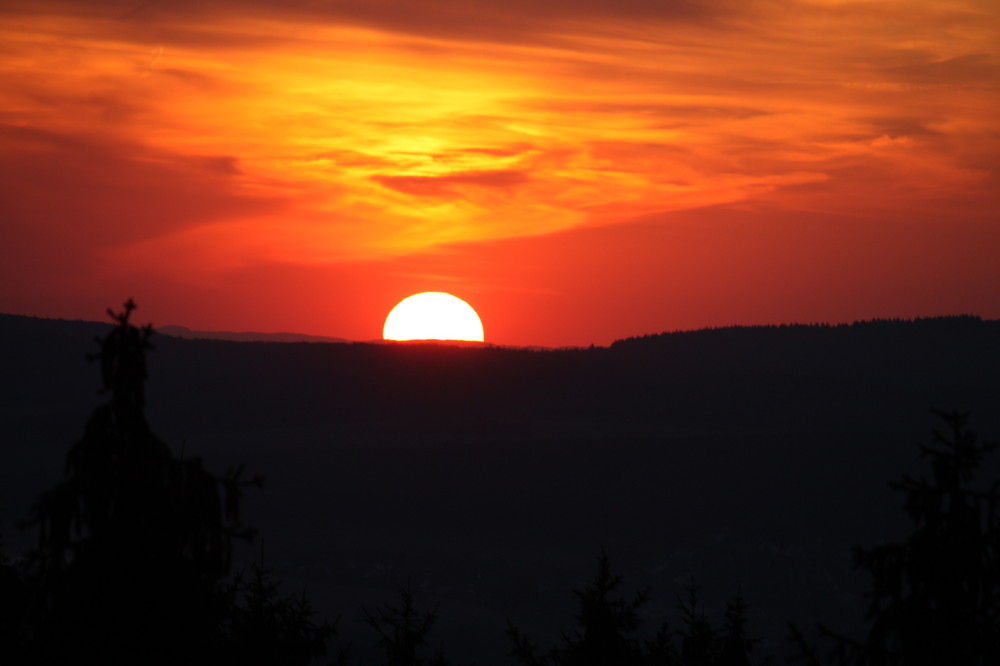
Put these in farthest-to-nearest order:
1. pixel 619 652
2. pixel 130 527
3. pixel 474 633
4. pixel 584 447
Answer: pixel 584 447 → pixel 474 633 → pixel 619 652 → pixel 130 527

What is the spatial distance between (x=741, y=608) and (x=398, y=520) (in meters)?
127

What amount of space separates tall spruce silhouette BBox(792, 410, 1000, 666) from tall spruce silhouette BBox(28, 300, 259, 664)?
14.6 ft

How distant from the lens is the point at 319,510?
144750mm

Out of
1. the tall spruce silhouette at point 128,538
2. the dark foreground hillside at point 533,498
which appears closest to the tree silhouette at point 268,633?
the tall spruce silhouette at point 128,538

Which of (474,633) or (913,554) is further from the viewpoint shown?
(474,633)

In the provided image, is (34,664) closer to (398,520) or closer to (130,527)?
(130,527)

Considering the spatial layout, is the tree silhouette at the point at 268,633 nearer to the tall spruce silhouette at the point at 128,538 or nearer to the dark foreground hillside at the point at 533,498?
the tall spruce silhouette at the point at 128,538

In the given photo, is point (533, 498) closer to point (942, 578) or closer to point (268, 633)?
point (268, 633)

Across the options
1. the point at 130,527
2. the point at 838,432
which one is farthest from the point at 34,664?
the point at 838,432

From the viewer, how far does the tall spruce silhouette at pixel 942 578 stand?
784 centimetres

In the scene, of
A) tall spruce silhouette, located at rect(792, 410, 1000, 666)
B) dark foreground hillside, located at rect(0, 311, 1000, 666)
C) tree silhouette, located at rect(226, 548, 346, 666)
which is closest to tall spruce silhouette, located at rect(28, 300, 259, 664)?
tall spruce silhouette, located at rect(792, 410, 1000, 666)

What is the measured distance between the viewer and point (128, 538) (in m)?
7.75

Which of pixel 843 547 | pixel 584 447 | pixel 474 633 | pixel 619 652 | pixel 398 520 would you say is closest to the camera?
pixel 619 652

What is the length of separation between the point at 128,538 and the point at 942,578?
5.71m
